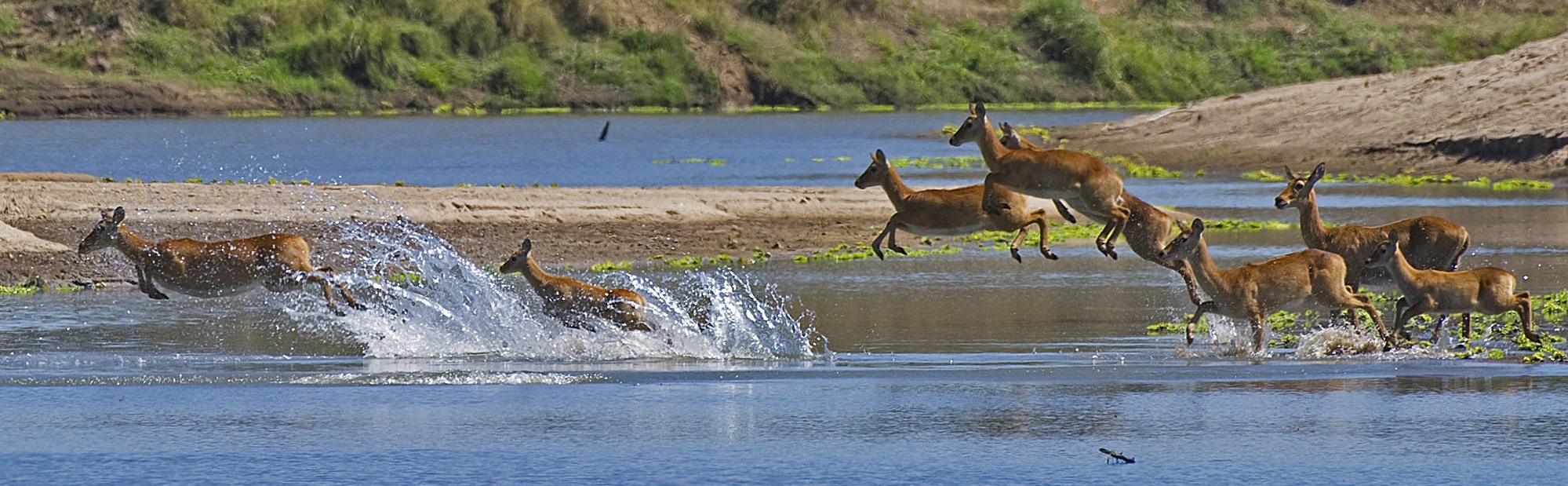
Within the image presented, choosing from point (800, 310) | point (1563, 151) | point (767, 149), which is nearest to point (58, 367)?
point (800, 310)

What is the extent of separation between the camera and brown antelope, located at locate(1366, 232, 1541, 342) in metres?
14.1

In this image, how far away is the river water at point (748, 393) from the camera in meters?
10.1

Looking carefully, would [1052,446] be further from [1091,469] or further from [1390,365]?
[1390,365]

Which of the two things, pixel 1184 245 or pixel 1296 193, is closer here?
pixel 1184 245

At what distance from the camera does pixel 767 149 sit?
48688 millimetres

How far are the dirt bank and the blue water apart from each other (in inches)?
198

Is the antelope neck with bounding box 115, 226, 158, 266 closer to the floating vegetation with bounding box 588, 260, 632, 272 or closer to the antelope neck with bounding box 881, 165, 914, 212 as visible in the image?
the antelope neck with bounding box 881, 165, 914, 212

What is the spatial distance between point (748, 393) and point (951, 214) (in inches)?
100

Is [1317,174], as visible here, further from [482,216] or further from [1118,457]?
[482,216]

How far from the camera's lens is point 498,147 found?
50.5m

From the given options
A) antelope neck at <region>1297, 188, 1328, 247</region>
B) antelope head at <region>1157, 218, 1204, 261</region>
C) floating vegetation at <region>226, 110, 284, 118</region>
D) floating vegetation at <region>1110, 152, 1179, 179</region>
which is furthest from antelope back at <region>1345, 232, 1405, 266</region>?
floating vegetation at <region>226, 110, 284, 118</region>

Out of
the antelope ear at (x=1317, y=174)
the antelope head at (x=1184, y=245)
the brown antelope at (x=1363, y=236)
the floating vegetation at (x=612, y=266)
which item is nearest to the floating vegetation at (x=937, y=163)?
the floating vegetation at (x=612, y=266)

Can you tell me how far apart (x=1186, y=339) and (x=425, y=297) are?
17.5 ft

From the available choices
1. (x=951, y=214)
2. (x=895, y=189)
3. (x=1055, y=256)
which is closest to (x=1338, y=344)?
(x=1055, y=256)
